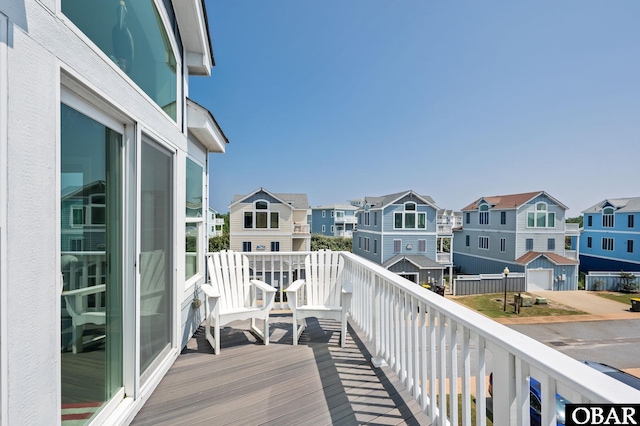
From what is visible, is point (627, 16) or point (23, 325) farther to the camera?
point (627, 16)

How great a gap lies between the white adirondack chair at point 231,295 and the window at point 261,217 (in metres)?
12.2

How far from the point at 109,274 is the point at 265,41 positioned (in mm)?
11986

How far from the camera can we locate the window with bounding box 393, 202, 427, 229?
16.7 meters

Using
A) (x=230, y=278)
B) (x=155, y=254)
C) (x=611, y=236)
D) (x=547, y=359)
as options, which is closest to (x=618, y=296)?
(x=611, y=236)

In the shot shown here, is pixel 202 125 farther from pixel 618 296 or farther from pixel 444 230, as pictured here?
pixel 618 296

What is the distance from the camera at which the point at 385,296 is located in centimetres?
252

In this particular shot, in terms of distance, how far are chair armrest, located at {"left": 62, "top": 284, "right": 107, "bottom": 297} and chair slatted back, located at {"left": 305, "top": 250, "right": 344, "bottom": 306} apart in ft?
7.21

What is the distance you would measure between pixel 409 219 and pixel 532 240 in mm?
7753

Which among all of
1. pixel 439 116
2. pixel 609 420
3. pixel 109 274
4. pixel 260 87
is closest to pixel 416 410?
pixel 609 420

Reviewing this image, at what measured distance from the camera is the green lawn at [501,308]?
461 inches

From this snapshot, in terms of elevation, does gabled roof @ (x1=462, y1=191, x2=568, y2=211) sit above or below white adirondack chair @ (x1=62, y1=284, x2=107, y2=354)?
above

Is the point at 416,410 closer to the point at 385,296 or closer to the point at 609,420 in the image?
the point at 385,296

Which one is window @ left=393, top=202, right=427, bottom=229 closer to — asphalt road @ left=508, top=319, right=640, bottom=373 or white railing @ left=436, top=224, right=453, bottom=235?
white railing @ left=436, top=224, right=453, bottom=235

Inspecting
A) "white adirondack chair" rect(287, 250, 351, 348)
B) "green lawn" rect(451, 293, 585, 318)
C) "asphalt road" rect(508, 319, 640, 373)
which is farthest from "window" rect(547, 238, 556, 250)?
"white adirondack chair" rect(287, 250, 351, 348)
